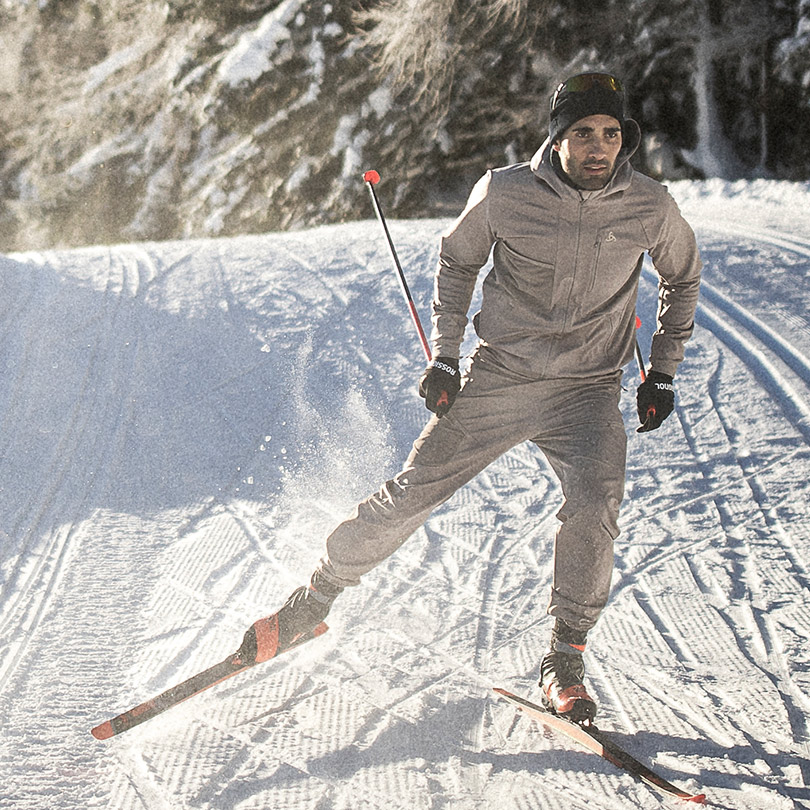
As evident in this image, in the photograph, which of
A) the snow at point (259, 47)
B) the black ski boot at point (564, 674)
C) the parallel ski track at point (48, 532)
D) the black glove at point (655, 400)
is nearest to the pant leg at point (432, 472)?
the black glove at point (655, 400)

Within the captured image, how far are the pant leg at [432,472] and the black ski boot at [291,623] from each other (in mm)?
63

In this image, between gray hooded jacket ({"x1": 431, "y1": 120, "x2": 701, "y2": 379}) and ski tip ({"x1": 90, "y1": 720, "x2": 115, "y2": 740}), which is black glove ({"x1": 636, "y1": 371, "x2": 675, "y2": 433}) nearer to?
gray hooded jacket ({"x1": 431, "y1": 120, "x2": 701, "y2": 379})

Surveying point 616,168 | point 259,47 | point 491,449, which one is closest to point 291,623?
point 491,449

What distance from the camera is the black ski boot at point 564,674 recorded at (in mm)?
2312

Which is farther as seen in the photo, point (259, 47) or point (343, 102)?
point (259, 47)

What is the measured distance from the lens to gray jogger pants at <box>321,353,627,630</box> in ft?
7.72

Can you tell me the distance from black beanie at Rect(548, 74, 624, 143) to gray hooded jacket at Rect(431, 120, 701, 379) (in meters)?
0.07

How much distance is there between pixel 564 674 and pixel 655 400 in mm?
858

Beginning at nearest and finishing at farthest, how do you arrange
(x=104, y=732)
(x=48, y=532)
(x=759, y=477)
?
(x=104, y=732) < (x=48, y=532) < (x=759, y=477)

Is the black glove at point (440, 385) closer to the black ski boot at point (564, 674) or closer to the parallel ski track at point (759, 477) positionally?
the black ski boot at point (564, 674)

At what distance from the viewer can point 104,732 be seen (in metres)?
2.33

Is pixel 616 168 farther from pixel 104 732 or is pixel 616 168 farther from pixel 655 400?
pixel 104 732

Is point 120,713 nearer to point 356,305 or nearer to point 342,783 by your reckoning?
point 342,783

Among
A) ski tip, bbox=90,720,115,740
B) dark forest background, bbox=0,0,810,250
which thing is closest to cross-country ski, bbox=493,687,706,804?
ski tip, bbox=90,720,115,740
